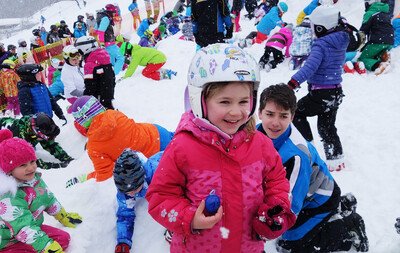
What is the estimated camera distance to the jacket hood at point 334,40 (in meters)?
Result: 4.00

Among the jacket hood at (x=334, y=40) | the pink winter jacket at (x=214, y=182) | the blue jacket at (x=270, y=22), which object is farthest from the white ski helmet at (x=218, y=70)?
the blue jacket at (x=270, y=22)

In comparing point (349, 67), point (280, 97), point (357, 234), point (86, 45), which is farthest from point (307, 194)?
point (349, 67)

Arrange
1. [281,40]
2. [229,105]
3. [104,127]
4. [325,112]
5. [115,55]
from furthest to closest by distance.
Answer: [115,55]
[281,40]
[325,112]
[104,127]
[229,105]

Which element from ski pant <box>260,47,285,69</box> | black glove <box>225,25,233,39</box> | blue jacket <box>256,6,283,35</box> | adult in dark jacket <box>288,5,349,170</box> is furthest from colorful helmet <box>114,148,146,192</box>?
blue jacket <box>256,6,283,35</box>

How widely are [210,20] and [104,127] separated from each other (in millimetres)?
3000

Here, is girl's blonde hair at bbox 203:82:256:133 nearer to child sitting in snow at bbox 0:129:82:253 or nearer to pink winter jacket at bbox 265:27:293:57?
child sitting in snow at bbox 0:129:82:253

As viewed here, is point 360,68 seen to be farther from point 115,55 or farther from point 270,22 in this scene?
point 115,55

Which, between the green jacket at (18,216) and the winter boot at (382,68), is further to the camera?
the winter boot at (382,68)

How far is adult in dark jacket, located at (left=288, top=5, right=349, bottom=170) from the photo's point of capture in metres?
4.00

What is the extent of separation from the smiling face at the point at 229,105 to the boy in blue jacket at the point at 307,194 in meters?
0.85

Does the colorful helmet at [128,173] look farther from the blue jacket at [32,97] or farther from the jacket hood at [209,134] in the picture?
the blue jacket at [32,97]

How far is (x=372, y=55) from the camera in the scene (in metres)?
7.48

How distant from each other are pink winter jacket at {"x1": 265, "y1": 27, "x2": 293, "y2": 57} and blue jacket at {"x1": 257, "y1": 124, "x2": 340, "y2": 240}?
593 centimetres

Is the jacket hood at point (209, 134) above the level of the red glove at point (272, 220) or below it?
above
